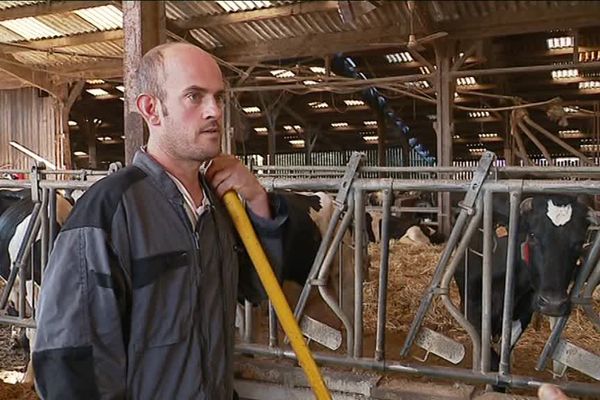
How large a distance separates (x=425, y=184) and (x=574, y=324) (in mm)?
2956

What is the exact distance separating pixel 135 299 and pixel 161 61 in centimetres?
55

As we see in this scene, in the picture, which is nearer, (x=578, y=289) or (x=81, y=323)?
(x=81, y=323)

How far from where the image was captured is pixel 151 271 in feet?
4.76

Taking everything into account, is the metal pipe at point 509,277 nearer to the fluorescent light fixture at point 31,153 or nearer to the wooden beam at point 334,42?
the wooden beam at point 334,42

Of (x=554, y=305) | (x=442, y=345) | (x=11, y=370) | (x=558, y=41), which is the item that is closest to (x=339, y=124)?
(x=558, y=41)

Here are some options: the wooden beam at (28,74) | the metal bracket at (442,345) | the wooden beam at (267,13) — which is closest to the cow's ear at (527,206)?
the metal bracket at (442,345)

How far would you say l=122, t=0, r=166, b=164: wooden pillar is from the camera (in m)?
1.17

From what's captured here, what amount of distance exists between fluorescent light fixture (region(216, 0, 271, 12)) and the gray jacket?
0.78 meters

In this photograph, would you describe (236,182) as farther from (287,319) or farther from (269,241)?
(287,319)

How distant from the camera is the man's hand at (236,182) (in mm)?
1649

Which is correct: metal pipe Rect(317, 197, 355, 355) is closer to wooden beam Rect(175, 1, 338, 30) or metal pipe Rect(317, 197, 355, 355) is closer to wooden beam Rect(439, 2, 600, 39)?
wooden beam Rect(175, 1, 338, 30)

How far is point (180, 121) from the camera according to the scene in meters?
1.41

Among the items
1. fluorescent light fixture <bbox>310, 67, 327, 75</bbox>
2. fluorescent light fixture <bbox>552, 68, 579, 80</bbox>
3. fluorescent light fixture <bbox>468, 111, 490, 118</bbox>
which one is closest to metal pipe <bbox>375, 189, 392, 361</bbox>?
fluorescent light fixture <bbox>310, 67, 327, 75</bbox>

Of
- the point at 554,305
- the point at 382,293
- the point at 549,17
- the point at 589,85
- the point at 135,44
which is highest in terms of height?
the point at 589,85
